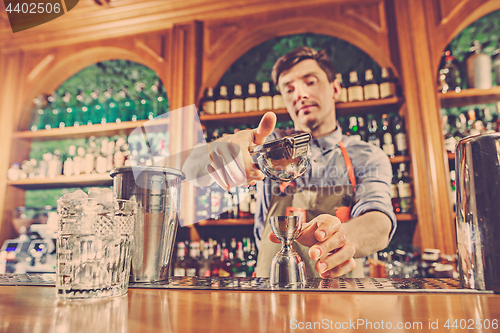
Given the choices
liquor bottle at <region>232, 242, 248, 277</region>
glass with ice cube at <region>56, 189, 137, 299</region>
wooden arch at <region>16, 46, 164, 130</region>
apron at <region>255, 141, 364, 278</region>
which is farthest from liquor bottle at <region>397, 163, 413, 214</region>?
wooden arch at <region>16, 46, 164, 130</region>

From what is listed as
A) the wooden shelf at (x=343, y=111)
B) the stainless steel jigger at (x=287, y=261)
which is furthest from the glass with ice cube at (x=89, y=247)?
the wooden shelf at (x=343, y=111)

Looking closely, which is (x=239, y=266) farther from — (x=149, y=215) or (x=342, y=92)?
(x=149, y=215)

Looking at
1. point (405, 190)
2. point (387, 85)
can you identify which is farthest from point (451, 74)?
point (405, 190)

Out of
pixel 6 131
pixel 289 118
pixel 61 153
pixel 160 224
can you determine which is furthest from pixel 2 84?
pixel 160 224

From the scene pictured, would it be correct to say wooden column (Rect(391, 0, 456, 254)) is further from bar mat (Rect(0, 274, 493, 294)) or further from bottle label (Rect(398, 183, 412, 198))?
bar mat (Rect(0, 274, 493, 294))

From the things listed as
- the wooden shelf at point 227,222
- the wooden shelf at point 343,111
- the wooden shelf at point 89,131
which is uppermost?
the wooden shelf at point 89,131

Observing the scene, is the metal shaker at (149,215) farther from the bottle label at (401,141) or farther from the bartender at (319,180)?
the bottle label at (401,141)

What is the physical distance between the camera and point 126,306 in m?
0.48

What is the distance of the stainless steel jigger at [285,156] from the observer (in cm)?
74

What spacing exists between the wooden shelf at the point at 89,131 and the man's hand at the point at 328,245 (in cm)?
187

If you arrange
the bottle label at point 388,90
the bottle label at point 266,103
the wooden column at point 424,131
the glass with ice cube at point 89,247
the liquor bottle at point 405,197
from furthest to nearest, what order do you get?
1. the bottle label at point 266,103
2. the bottle label at point 388,90
3. the liquor bottle at point 405,197
4. the wooden column at point 424,131
5. the glass with ice cube at point 89,247

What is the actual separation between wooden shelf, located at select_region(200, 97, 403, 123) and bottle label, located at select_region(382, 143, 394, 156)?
0.28 meters

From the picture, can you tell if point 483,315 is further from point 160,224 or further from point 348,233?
point 348,233

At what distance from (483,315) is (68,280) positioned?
621mm
